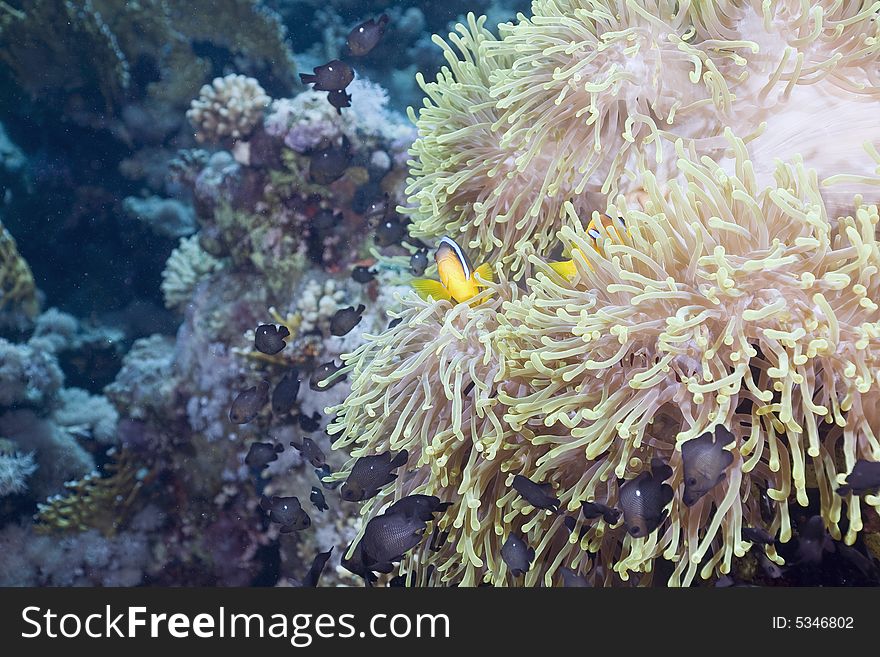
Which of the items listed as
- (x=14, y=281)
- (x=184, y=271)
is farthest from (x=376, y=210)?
(x=14, y=281)

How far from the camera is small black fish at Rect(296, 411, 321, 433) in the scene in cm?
317

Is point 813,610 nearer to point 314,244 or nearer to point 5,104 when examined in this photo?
point 314,244

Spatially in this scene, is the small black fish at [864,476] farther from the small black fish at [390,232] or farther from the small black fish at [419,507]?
the small black fish at [390,232]

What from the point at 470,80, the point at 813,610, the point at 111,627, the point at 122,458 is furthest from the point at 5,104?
the point at 813,610

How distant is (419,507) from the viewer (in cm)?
172

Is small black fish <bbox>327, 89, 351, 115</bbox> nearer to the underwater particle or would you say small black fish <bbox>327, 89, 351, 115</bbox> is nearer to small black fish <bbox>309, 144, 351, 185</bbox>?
small black fish <bbox>309, 144, 351, 185</bbox>

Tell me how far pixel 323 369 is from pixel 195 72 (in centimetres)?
460

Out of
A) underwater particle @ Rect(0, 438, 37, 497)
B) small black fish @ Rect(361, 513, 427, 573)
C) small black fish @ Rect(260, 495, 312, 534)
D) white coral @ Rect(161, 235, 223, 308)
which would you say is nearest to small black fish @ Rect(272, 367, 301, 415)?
small black fish @ Rect(260, 495, 312, 534)

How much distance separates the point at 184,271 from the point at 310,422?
2.92 metres

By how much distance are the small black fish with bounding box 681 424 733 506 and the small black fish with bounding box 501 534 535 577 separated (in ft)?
1.55

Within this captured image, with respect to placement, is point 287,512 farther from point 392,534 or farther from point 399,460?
point 392,534

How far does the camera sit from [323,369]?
2982mm

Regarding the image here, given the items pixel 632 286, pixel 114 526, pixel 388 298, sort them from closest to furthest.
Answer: pixel 632 286 < pixel 388 298 < pixel 114 526

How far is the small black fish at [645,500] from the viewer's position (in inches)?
53.9
